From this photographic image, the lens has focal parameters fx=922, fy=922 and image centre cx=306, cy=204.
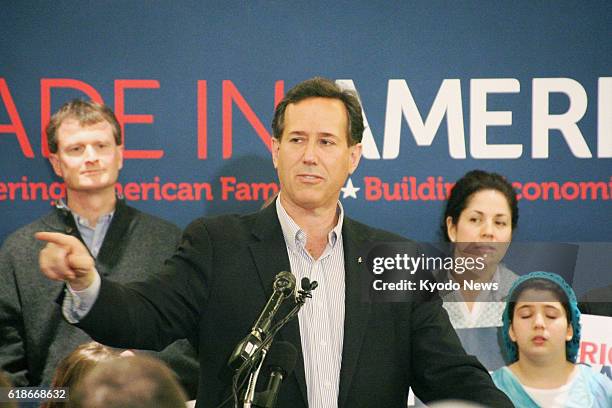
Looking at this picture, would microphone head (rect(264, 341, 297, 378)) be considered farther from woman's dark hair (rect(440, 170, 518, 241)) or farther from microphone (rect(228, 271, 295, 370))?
woman's dark hair (rect(440, 170, 518, 241))

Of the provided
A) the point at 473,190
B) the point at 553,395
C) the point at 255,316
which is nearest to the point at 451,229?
the point at 473,190

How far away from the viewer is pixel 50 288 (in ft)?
11.8

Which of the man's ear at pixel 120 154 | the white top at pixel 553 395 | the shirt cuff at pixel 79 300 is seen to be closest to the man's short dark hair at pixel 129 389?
the shirt cuff at pixel 79 300

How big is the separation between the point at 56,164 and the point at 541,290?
2026 millimetres

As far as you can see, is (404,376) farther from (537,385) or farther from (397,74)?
(397,74)

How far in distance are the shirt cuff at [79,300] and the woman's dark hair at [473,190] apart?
1.70 m

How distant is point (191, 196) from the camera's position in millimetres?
3781

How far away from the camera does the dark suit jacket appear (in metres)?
2.90

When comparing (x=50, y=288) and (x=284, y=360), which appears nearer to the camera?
(x=284, y=360)

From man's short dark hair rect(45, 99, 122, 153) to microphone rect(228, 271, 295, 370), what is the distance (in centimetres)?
150

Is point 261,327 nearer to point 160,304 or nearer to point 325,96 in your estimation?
point 160,304

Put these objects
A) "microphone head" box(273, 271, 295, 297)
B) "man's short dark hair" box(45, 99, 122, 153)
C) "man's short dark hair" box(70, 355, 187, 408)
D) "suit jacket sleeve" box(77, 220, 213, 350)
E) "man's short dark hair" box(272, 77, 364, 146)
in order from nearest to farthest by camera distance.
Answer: "man's short dark hair" box(70, 355, 187, 408)
"microphone head" box(273, 271, 295, 297)
"suit jacket sleeve" box(77, 220, 213, 350)
"man's short dark hair" box(272, 77, 364, 146)
"man's short dark hair" box(45, 99, 122, 153)

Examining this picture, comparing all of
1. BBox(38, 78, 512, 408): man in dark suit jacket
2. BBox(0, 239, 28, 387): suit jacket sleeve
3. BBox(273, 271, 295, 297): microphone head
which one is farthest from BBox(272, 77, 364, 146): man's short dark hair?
BBox(0, 239, 28, 387): suit jacket sleeve

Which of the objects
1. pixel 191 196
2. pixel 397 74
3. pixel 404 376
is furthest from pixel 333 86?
pixel 404 376
